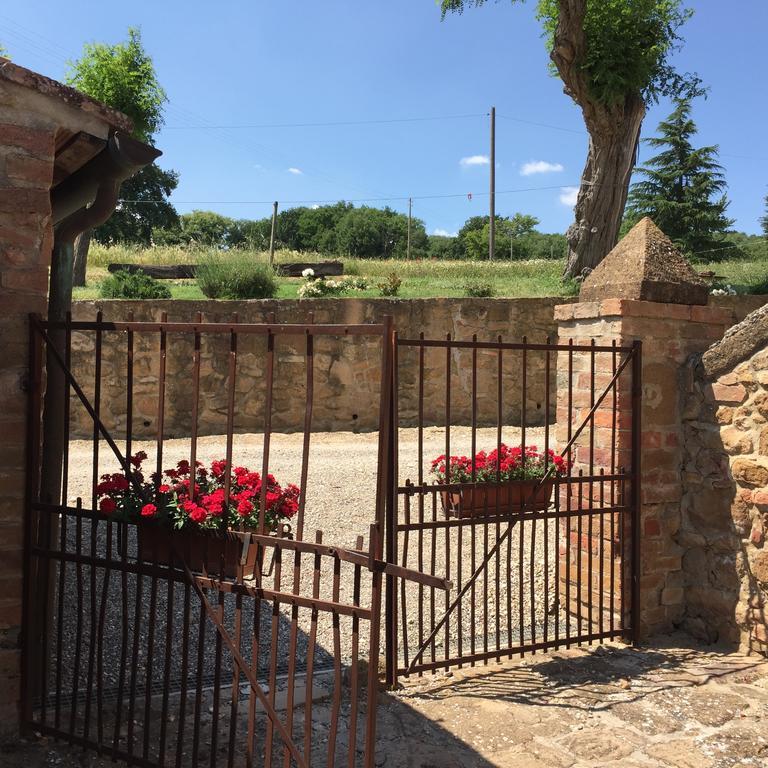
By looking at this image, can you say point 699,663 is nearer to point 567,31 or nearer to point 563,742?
point 563,742

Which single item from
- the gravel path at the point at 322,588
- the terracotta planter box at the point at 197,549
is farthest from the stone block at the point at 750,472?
the terracotta planter box at the point at 197,549

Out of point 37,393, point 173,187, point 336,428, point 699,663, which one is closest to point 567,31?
point 336,428

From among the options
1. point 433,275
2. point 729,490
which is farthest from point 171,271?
point 729,490

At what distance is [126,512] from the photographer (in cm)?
320

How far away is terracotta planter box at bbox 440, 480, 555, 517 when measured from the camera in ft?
14.4

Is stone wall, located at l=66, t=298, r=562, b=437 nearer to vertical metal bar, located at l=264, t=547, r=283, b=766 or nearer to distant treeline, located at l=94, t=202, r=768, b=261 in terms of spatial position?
vertical metal bar, located at l=264, t=547, r=283, b=766

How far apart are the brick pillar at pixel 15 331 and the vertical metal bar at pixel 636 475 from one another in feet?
11.3

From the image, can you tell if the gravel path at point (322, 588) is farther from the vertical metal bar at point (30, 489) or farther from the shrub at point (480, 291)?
the shrub at point (480, 291)

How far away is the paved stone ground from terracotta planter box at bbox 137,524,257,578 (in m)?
0.93

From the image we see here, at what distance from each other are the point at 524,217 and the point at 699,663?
208 ft

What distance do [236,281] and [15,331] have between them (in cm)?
1040

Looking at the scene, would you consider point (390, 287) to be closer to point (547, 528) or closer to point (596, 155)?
point (596, 155)

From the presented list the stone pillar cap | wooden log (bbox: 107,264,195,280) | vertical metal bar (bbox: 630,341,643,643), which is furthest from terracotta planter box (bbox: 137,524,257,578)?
wooden log (bbox: 107,264,195,280)

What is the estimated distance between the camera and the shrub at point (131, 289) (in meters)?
12.8
